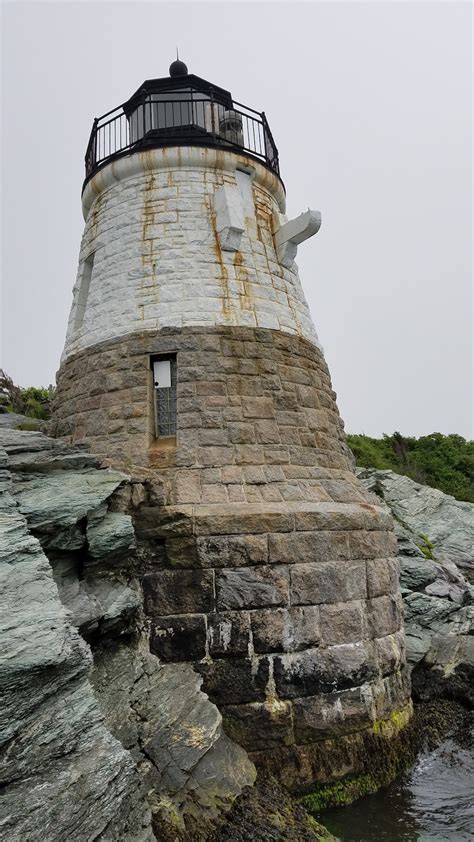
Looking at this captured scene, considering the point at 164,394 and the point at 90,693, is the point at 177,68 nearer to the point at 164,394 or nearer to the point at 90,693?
the point at 164,394

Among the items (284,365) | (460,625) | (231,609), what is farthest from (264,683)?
(460,625)

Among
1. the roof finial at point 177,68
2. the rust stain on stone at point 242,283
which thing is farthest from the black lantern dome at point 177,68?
the rust stain on stone at point 242,283

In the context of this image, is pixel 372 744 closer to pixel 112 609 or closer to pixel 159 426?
pixel 112 609

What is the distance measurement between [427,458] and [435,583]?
55.8ft

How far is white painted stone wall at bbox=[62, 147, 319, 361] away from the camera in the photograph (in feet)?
22.6

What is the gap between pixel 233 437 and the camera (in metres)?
6.21

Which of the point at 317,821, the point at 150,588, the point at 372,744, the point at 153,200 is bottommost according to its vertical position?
the point at 317,821

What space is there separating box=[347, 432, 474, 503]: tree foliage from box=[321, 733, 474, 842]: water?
17730 mm

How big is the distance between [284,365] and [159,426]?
1.66 m

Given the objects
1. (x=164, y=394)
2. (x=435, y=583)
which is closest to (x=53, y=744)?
(x=164, y=394)

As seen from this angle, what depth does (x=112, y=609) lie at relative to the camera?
4711mm

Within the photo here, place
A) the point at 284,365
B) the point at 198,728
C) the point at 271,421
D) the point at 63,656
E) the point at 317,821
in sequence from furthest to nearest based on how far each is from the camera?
the point at 284,365
the point at 271,421
the point at 317,821
the point at 198,728
the point at 63,656

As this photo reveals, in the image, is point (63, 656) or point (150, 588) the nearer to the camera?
point (63, 656)

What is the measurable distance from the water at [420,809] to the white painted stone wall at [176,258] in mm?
5060
